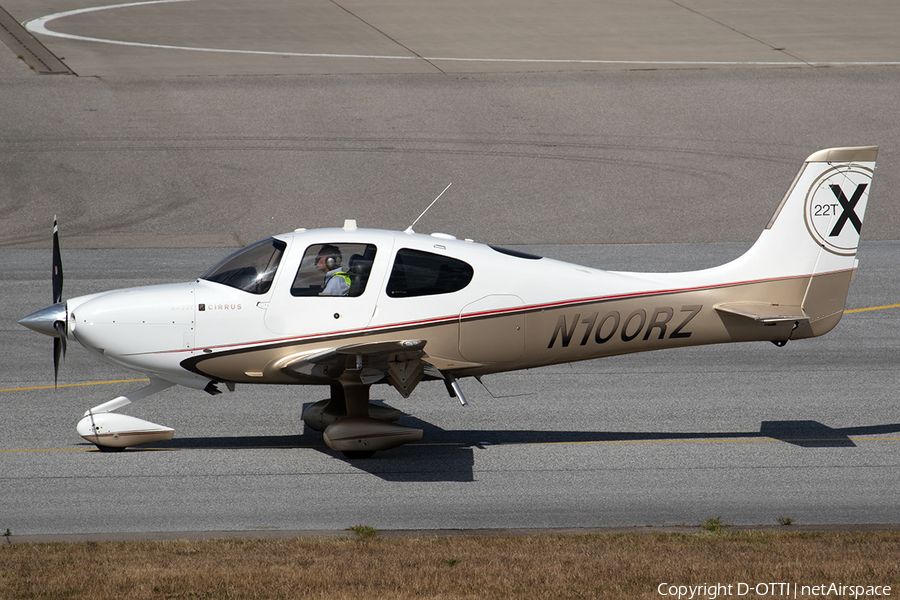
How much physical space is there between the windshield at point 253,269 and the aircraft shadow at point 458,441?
2.23 meters

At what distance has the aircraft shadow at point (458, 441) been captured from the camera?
39.1 feet

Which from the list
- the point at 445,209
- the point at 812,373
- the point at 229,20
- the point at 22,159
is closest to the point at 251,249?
the point at 812,373

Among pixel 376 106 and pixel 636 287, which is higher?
pixel 376 106

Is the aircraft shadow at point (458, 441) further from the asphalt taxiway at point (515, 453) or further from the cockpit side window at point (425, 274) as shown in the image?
the cockpit side window at point (425, 274)

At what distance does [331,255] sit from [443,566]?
163 inches

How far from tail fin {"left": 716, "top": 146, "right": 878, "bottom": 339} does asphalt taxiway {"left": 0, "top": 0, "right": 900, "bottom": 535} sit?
178 centimetres

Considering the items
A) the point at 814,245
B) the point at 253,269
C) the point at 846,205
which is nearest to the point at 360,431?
the point at 253,269

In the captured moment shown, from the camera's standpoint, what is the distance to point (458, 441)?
12.7 meters

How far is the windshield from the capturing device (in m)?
11.5

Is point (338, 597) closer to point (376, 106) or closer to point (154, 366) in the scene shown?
point (154, 366)

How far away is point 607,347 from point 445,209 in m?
12.4

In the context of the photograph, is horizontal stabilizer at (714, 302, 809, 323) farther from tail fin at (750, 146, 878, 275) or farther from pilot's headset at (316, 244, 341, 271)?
pilot's headset at (316, 244, 341, 271)

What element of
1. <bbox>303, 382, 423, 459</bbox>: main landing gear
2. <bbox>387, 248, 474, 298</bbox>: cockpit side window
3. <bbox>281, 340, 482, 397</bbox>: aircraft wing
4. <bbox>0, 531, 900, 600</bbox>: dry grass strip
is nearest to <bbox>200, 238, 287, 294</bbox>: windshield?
<bbox>281, 340, 482, 397</bbox>: aircraft wing

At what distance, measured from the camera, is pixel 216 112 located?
Answer: 92.1 feet
